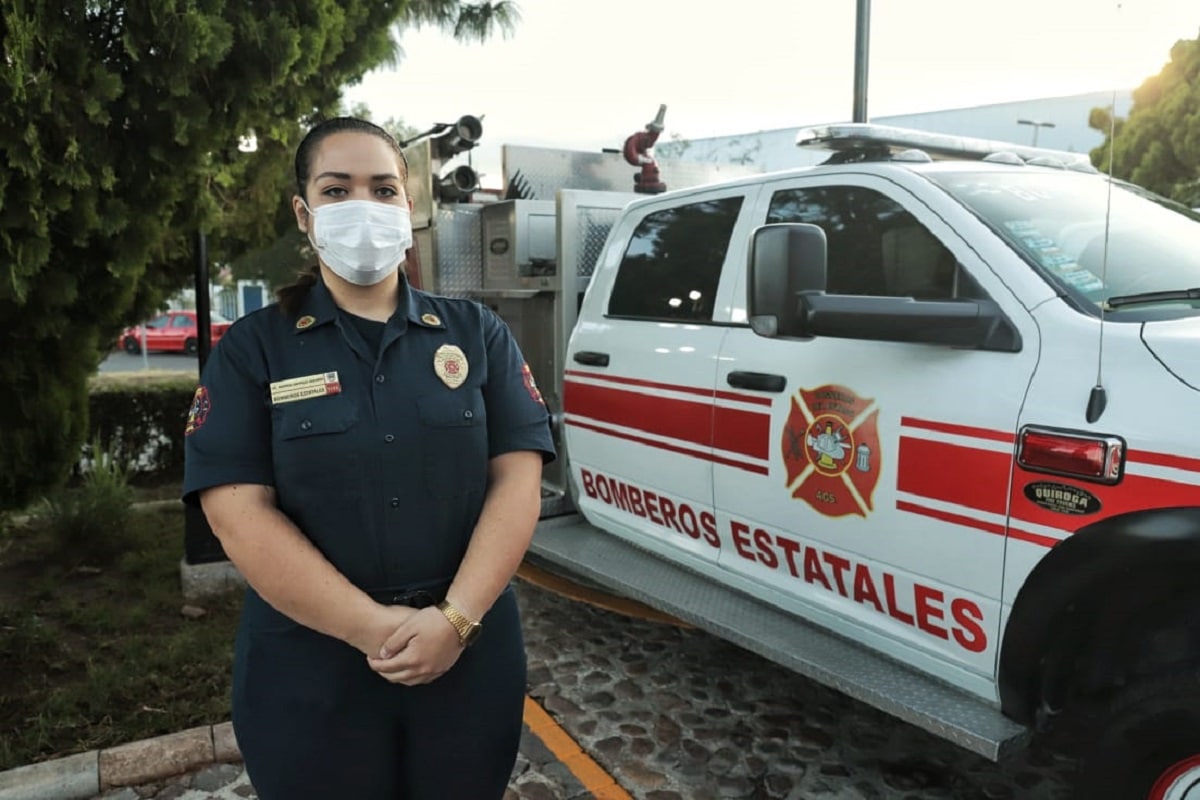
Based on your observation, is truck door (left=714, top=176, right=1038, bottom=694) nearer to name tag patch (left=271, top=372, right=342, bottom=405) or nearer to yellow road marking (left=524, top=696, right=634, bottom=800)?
yellow road marking (left=524, top=696, right=634, bottom=800)

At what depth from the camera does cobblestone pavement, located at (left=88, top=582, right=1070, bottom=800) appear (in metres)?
3.02

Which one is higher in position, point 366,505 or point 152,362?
point 366,505

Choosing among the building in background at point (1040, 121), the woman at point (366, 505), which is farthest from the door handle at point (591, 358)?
the woman at point (366, 505)

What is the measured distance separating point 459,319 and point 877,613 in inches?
64.3

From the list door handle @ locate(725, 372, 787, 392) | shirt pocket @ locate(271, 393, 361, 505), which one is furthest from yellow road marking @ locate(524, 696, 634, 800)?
shirt pocket @ locate(271, 393, 361, 505)

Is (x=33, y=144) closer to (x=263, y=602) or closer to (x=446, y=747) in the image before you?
(x=263, y=602)

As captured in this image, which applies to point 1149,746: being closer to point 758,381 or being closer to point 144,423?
point 758,381

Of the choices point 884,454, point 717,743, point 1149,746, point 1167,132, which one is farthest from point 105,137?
point 1167,132

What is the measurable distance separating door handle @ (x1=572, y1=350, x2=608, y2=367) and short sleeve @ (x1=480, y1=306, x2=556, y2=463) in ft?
6.59

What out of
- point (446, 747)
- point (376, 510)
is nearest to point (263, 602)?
point (376, 510)

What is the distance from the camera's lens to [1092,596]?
2225mm

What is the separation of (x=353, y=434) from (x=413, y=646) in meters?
0.39

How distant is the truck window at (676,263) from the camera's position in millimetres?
3588

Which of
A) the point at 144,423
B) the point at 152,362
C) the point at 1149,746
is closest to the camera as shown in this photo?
the point at 1149,746
